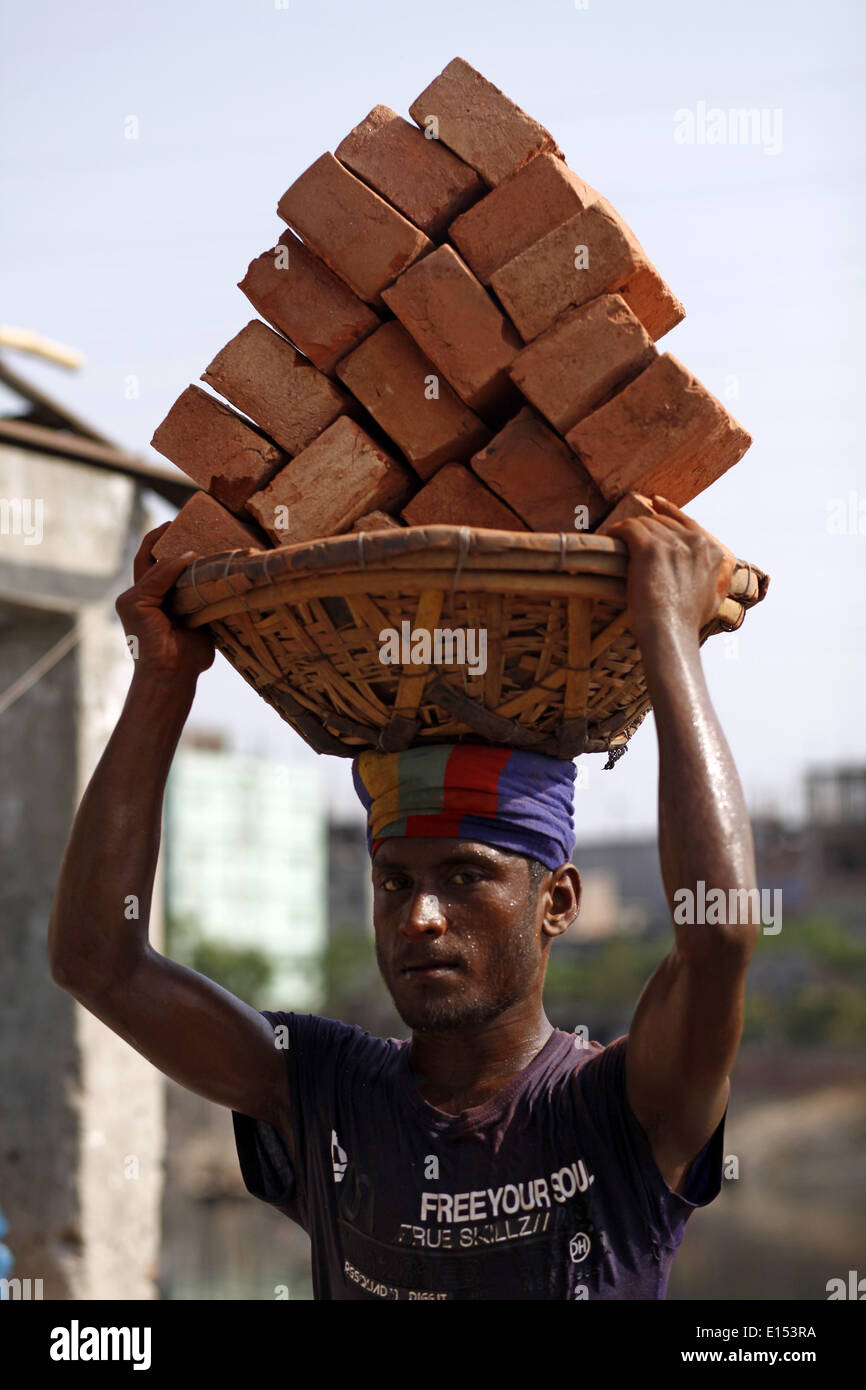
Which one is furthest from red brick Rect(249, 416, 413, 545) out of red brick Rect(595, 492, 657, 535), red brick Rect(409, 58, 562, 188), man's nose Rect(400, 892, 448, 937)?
man's nose Rect(400, 892, 448, 937)

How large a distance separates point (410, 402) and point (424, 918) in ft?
2.71

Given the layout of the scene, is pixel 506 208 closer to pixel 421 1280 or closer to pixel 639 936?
pixel 421 1280

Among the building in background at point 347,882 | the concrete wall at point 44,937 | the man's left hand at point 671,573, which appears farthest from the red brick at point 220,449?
the building in background at point 347,882

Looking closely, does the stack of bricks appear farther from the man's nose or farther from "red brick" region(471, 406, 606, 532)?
the man's nose

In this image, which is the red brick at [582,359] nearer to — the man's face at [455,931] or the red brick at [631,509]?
the red brick at [631,509]

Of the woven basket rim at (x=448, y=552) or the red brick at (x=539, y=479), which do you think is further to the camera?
the red brick at (x=539, y=479)

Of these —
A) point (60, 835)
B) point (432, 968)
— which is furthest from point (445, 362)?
point (60, 835)

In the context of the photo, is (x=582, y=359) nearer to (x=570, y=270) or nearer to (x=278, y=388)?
(x=570, y=270)

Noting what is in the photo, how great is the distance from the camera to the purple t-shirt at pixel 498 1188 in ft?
7.59

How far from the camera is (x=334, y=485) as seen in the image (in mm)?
2406

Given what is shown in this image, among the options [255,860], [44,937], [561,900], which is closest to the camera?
[561,900]

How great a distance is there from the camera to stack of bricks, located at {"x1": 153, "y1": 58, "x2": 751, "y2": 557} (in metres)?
2.33

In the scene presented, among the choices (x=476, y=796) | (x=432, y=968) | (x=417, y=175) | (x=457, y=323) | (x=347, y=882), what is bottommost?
(x=432, y=968)

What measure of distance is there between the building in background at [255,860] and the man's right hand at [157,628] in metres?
27.5
